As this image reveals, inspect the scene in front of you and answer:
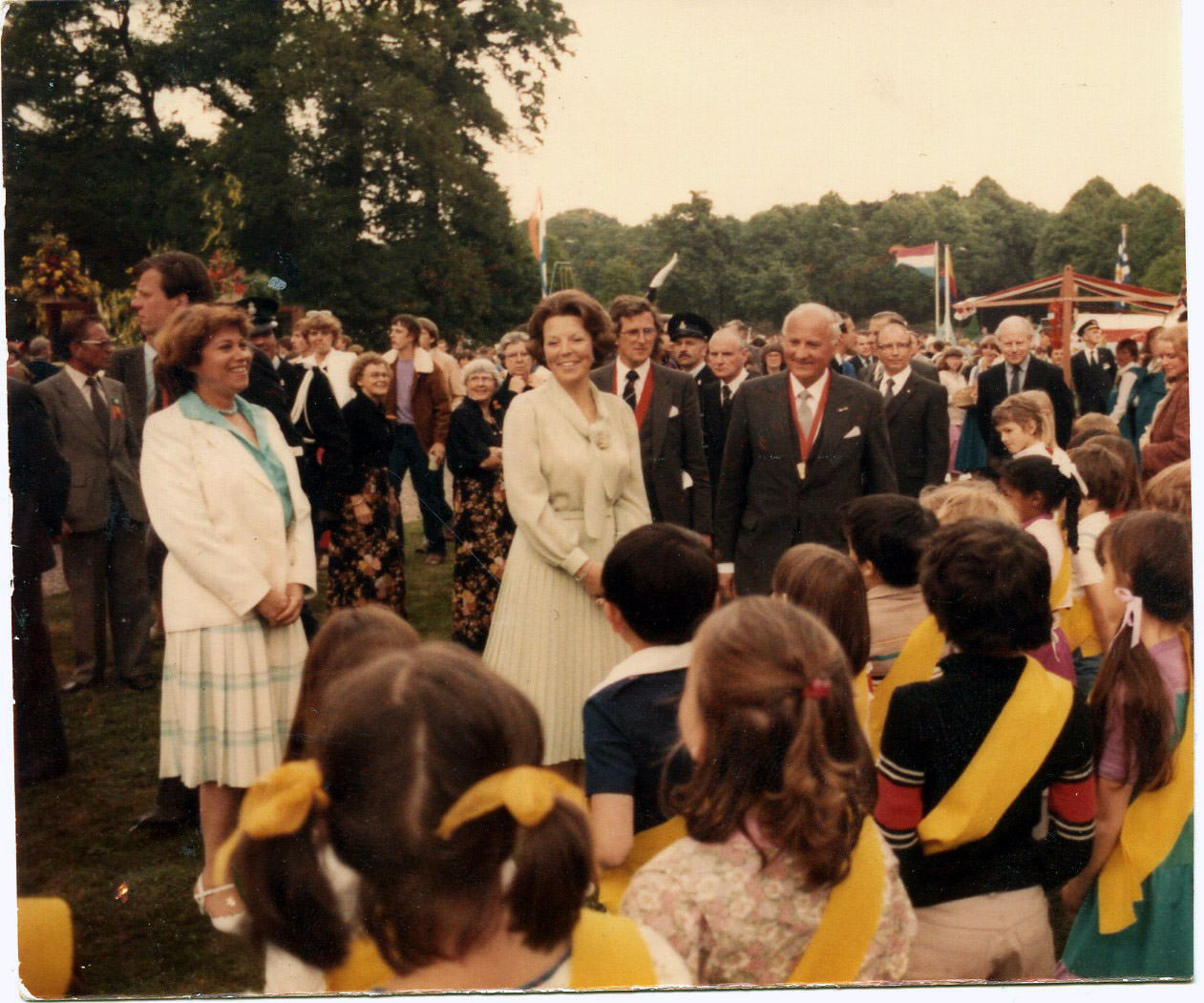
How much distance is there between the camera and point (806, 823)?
79.1 inches

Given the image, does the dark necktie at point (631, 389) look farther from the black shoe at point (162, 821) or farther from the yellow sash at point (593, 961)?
the yellow sash at point (593, 961)

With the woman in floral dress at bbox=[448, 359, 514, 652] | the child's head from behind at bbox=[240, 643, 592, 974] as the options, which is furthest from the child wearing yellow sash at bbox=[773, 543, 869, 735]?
the woman in floral dress at bbox=[448, 359, 514, 652]

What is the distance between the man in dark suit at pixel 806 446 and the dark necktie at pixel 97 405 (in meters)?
2.26

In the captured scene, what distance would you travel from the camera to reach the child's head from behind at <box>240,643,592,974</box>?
167 cm

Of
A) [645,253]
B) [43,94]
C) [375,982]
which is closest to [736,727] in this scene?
[375,982]

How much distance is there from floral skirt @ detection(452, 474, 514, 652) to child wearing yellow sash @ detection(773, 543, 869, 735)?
2.96 metres

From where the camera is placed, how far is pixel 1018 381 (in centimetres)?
423

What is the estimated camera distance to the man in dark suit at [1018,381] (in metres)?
3.86

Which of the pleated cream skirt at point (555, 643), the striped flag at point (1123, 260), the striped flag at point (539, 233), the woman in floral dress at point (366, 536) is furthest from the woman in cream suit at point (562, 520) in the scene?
the woman in floral dress at point (366, 536)

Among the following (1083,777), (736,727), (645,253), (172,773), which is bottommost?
(172,773)

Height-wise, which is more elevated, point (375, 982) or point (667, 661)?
point (667, 661)

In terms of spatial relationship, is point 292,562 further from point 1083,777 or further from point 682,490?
point 1083,777

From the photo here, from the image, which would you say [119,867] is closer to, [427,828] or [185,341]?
[185,341]

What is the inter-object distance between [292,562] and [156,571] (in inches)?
59.5
